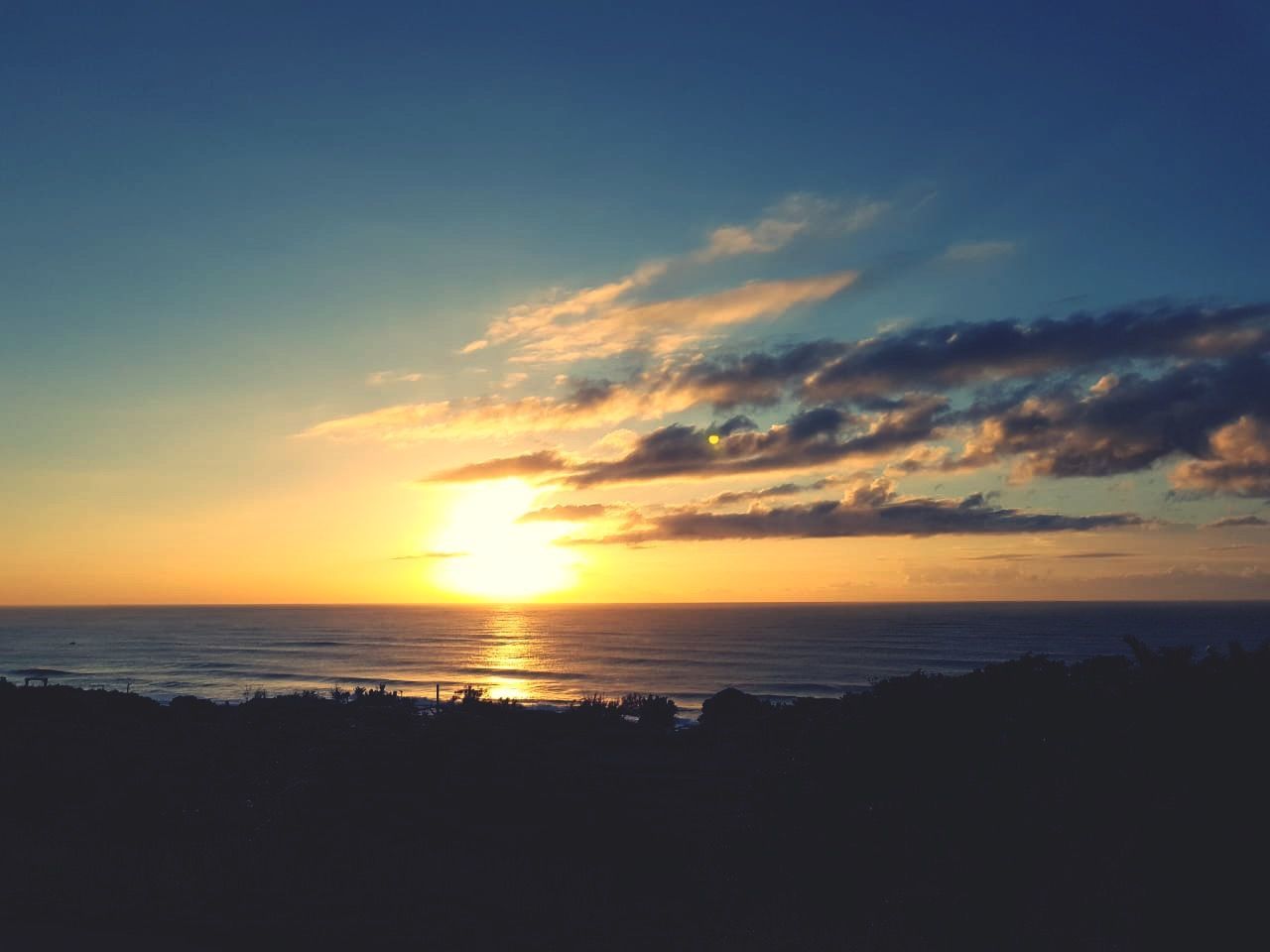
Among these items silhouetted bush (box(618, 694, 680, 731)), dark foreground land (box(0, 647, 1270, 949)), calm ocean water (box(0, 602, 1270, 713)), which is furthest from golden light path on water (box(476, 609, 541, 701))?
dark foreground land (box(0, 647, 1270, 949))

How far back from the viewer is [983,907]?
10.2 meters

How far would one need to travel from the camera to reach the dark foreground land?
9.73 meters

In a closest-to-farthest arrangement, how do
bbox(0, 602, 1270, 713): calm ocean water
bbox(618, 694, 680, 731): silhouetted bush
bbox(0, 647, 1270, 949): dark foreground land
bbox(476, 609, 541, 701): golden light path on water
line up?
bbox(0, 647, 1270, 949): dark foreground land → bbox(618, 694, 680, 731): silhouetted bush → bbox(476, 609, 541, 701): golden light path on water → bbox(0, 602, 1270, 713): calm ocean water

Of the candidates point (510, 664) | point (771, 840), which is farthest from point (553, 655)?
point (771, 840)

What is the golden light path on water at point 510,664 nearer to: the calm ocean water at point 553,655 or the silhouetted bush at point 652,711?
the calm ocean water at point 553,655

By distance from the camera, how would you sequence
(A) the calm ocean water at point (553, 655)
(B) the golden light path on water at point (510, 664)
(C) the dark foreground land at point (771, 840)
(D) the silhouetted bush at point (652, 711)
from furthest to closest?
(A) the calm ocean water at point (553, 655) → (B) the golden light path on water at point (510, 664) → (D) the silhouetted bush at point (652, 711) → (C) the dark foreground land at point (771, 840)

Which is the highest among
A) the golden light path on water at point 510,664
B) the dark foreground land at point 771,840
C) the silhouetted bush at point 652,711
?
the dark foreground land at point 771,840

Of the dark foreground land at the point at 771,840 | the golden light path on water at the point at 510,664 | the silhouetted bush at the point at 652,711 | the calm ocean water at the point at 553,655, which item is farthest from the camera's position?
the calm ocean water at the point at 553,655

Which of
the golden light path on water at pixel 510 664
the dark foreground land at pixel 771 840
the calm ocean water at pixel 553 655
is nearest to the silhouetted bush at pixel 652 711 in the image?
the golden light path on water at pixel 510 664

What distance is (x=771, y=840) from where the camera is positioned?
12.8m

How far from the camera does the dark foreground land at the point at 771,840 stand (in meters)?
9.73

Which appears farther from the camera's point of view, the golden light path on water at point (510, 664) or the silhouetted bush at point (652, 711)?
the golden light path on water at point (510, 664)

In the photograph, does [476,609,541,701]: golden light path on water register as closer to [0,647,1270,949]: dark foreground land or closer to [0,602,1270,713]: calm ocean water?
[0,602,1270,713]: calm ocean water

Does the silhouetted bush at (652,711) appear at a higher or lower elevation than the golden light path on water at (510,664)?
higher
